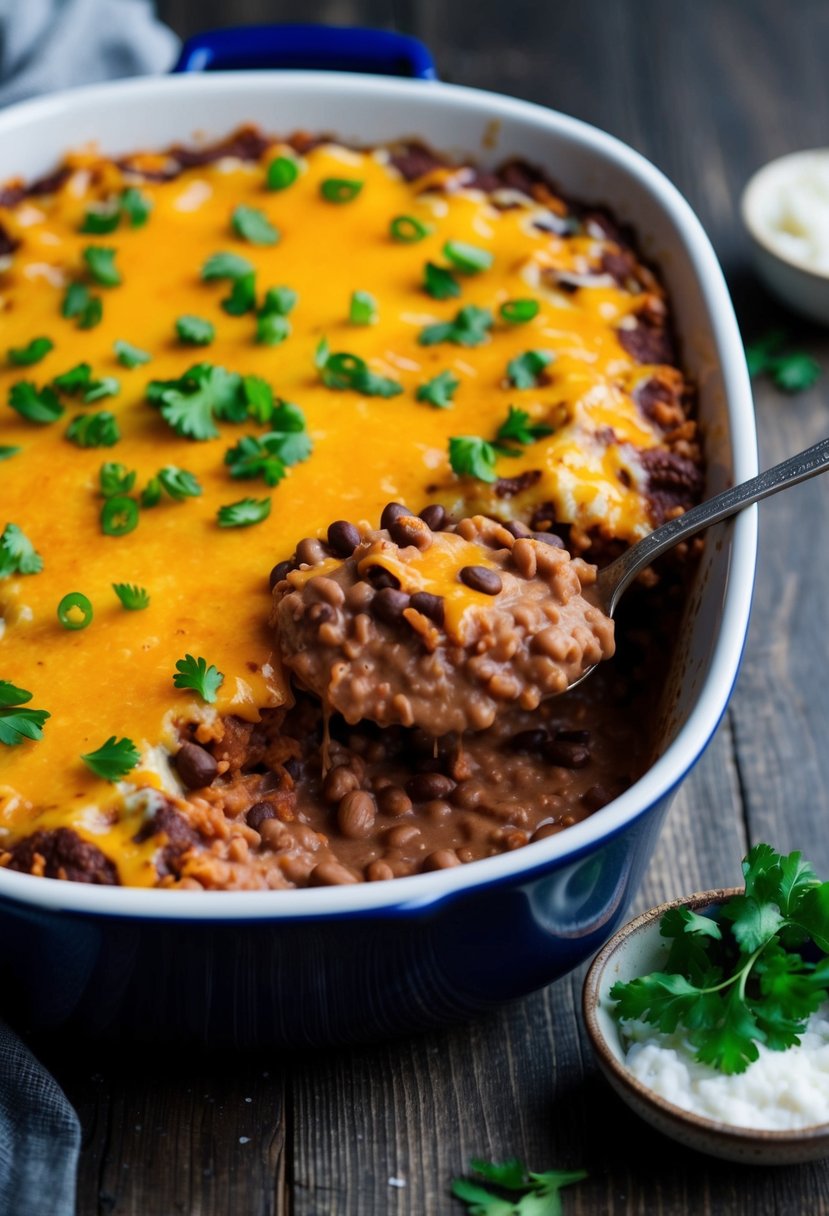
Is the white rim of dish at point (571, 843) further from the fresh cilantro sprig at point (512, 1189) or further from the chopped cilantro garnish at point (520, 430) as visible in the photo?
the fresh cilantro sprig at point (512, 1189)

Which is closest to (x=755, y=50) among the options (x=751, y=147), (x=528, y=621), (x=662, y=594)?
(x=751, y=147)

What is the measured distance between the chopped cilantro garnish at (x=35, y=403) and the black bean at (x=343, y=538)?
851 millimetres

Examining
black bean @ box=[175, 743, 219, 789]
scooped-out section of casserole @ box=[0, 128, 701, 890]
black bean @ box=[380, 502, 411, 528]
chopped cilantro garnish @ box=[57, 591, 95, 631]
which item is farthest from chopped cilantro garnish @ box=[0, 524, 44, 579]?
black bean @ box=[380, 502, 411, 528]

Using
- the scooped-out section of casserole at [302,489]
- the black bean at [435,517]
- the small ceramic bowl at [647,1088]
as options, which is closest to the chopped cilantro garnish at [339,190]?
the scooped-out section of casserole at [302,489]

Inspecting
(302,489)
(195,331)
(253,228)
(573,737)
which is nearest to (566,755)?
(573,737)

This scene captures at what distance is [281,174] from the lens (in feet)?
13.1

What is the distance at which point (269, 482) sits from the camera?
10.4ft

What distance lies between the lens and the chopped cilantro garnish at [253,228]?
3830 millimetres

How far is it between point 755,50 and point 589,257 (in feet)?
7.92

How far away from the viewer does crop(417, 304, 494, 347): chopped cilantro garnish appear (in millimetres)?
3541

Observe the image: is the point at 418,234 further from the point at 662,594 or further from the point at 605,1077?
the point at 605,1077

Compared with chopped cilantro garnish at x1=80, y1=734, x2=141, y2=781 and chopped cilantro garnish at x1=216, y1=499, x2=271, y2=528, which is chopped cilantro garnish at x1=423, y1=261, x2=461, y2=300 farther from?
chopped cilantro garnish at x1=80, y1=734, x2=141, y2=781

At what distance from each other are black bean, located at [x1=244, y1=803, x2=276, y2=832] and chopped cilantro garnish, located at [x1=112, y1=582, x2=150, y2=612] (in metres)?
0.44

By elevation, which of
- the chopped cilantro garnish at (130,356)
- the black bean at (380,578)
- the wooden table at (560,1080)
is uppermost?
the black bean at (380,578)
